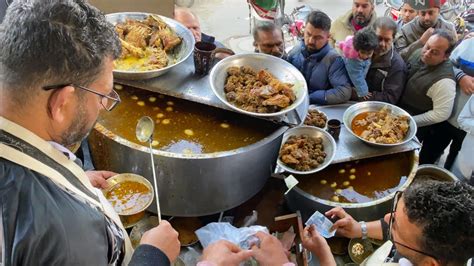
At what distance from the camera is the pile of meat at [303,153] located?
9.28 feet

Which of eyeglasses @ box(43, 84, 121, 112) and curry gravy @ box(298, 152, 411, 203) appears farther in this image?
curry gravy @ box(298, 152, 411, 203)

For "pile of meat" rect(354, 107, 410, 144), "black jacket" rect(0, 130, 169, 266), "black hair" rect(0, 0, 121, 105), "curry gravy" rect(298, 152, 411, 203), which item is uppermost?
"black hair" rect(0, 0, 121, 105)

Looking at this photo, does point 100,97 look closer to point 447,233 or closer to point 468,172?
point 447,233

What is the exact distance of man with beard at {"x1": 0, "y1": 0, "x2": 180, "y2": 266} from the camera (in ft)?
3.98

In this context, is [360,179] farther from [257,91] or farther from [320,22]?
[320,22]

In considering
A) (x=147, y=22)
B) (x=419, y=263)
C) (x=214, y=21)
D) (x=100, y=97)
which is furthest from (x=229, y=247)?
(x=214, y=21)

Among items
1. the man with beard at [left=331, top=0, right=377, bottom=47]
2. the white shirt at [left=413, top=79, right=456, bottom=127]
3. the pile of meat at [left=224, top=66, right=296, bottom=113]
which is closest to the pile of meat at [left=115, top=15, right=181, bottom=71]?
the pile of meat at [left=224, top=66, right=296, bottom=113]

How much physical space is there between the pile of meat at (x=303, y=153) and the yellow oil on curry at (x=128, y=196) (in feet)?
3.50

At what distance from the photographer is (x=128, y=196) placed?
2221 mm

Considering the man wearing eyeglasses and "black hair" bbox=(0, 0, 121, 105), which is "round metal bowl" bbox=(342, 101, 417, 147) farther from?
"black hair" bbox=(0, 0, 121, 105)

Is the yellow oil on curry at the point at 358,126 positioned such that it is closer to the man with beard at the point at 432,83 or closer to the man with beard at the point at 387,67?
the man with beard at the point at 387,67

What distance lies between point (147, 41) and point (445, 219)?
240cm

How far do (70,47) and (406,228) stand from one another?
59.2 inches

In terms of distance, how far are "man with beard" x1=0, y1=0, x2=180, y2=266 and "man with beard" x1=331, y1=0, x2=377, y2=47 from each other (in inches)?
140
